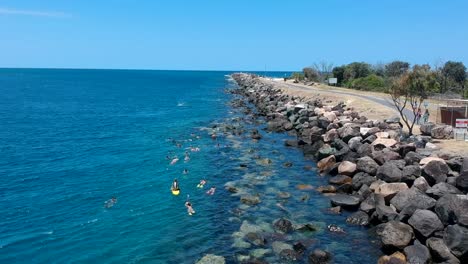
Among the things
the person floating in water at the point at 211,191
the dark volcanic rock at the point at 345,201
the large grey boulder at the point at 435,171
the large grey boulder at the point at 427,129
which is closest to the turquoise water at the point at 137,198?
the person floating in water at the point at 211,191

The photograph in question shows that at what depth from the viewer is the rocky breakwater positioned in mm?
17266

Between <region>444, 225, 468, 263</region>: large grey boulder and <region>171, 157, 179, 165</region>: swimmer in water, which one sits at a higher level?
<region>444, 225, 468, 263</region>: large grey boulder

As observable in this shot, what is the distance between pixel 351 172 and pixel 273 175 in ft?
18.9

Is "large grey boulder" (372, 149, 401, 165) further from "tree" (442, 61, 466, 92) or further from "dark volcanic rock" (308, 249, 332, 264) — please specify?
"tree" (442, 61, 466, 92)

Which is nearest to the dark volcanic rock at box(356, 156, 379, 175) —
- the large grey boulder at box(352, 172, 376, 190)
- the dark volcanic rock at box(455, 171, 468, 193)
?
the large grey boulder at box(352, 172, 376, 190)

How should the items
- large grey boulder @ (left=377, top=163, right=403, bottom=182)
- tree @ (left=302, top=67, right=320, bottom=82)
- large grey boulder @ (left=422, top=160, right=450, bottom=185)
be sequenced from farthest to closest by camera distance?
tree @ (left=302, top=67, right=320, bottom=82) → large grey boulder @ (left=377, top=163, right=403, bottom=182) → large grey boulder @ (left=422, top=160, right=450, bottom=185)

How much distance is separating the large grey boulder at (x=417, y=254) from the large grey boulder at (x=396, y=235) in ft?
1.92

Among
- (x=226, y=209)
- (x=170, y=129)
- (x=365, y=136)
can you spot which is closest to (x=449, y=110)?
(x=365, y=136)

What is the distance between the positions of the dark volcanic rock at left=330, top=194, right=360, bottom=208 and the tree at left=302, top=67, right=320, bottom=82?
96.7 meters

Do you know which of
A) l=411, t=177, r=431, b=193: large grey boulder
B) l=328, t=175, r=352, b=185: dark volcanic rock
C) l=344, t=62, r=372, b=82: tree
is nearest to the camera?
l=411, t=177, r=431, b=193: large grey boulder

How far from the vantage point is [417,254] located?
54.8 ft

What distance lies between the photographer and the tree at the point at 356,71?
3765 inches

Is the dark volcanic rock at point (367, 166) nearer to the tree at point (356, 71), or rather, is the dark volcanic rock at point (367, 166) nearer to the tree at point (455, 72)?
the tree at point (455, 72)

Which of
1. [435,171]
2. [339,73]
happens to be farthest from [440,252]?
[339,73]
